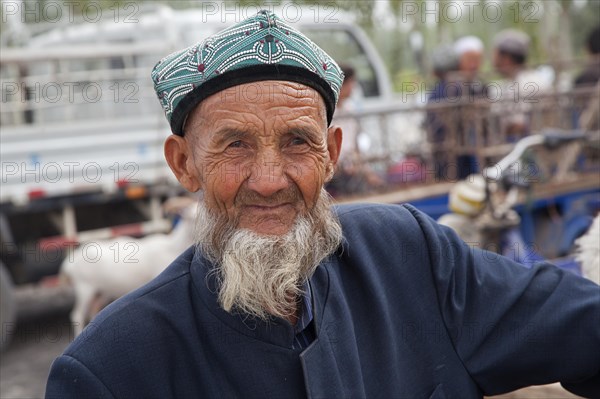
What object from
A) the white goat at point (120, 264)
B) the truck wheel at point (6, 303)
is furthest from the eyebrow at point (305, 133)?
the truck wheel at point (6, 303)

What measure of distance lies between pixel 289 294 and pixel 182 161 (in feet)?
1.33

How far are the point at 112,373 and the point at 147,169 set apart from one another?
5.05 m

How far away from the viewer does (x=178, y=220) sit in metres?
5.97

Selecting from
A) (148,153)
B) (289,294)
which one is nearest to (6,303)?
(148,153)

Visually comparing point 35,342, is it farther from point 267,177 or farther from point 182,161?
point 267,177

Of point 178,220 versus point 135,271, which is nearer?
point 135,271

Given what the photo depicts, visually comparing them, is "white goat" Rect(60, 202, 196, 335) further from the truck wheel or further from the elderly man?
the elderly man

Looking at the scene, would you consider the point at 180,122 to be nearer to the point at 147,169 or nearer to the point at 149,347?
the point at 149,347

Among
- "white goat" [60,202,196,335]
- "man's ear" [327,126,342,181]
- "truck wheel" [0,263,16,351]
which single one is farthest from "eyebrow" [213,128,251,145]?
"truck wheel" [0,263,16,351]

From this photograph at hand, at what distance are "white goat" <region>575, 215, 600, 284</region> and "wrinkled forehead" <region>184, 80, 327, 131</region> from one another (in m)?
1.09

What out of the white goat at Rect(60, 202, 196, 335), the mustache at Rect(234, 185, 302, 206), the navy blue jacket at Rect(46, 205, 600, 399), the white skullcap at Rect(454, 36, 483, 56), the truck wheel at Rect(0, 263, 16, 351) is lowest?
the truck wheel at Rect(0, 263, 16, 351)

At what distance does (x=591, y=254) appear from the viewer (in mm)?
2158

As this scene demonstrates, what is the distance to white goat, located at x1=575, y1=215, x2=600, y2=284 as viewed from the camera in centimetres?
211

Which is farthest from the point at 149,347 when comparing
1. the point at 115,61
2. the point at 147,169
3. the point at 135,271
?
the point at 115,61
